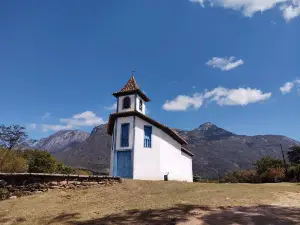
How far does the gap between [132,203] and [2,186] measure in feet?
23.4

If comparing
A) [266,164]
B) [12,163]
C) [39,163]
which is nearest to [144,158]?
[12,163]

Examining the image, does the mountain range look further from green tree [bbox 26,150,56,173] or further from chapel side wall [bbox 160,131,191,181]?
chapel side wall [bbox 160,131,191,181]

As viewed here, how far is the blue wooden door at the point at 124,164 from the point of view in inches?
845

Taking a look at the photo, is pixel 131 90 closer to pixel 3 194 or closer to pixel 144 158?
pixel 144 158

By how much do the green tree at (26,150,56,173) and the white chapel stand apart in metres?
12.8

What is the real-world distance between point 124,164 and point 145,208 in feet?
40.9

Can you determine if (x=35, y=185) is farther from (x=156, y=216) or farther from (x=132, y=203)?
(x=156, y=216)

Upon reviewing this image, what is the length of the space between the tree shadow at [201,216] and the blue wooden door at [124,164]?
12297mm

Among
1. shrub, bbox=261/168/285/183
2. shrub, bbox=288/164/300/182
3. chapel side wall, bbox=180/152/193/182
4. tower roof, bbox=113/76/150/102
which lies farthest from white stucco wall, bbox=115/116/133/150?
shrub, bbox=261/168/285/183

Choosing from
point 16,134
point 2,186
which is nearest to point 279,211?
point 2,186

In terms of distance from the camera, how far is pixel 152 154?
2253cm

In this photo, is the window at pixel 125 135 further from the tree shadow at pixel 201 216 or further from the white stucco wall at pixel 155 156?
the tree shadow at pixel 201 216

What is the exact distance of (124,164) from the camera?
2175 centimetres

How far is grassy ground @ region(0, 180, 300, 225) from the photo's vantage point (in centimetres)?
770
